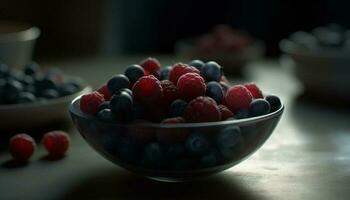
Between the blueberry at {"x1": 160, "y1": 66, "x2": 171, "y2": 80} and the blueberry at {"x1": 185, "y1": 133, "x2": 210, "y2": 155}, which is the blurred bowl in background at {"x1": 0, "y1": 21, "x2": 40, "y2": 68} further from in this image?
the blueberry at {"x1": 185, "y1": 133, "x2": 210, "y2": 155}

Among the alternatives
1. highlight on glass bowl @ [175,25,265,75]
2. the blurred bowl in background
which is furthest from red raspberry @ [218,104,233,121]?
highlight on glass bowl @ [175,25,265,75]

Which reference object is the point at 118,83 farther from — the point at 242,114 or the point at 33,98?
the point at 33,98

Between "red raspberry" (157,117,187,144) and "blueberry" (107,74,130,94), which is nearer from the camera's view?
"red raspberry" (157,117,187,144)

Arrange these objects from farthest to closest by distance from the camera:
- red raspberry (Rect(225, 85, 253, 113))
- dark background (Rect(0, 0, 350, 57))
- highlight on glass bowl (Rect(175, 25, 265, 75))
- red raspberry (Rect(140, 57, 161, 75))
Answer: dark background (Rect(0, 0, 350, 57)) < highlight on glass bowl (Rect(175, 25, 265, 75)) < red raspberry (Rect(140, 57, 161, 75)) < red raspberry (Rect(225, 85, 253, 113))

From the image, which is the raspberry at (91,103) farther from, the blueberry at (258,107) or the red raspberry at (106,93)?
the blueberry at (258,107)

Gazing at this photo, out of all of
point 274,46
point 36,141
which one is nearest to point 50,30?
point 274,46

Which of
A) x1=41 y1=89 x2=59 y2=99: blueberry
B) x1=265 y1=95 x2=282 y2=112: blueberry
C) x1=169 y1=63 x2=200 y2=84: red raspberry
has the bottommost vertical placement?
x1=41 y1=89 x2=59 y2=99: blueberry
